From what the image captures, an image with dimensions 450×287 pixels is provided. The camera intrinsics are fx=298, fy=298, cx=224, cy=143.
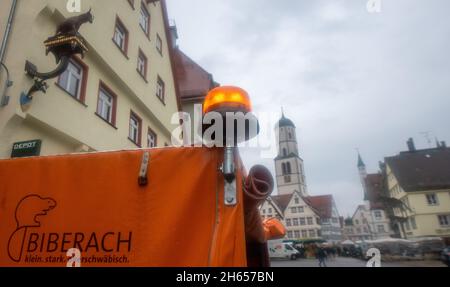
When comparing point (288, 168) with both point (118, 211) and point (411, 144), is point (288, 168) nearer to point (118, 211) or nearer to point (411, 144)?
point (411, 144)

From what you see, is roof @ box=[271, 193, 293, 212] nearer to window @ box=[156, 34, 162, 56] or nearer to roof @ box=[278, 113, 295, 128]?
roof @ box=[278, 113, 295, 128]

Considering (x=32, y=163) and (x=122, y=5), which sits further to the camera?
(x=122, y=5)

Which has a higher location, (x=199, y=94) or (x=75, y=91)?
(x=199, y=94)

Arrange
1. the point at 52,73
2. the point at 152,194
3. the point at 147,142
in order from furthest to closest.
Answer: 1. the point at 147,142
2. the point at 52,73
3. the point at 152,194

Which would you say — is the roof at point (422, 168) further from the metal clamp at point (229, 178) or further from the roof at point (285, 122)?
the roof at point (285, 122)

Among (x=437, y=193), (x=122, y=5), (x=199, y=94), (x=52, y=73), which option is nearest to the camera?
(x=52, y=73)

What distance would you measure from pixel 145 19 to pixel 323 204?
239ft

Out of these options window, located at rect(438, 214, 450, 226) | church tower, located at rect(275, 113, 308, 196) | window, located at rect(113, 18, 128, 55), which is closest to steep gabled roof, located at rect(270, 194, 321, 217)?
church tower, located at rect(275, 113, 308, 196)

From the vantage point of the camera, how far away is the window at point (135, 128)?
12.8 metres
